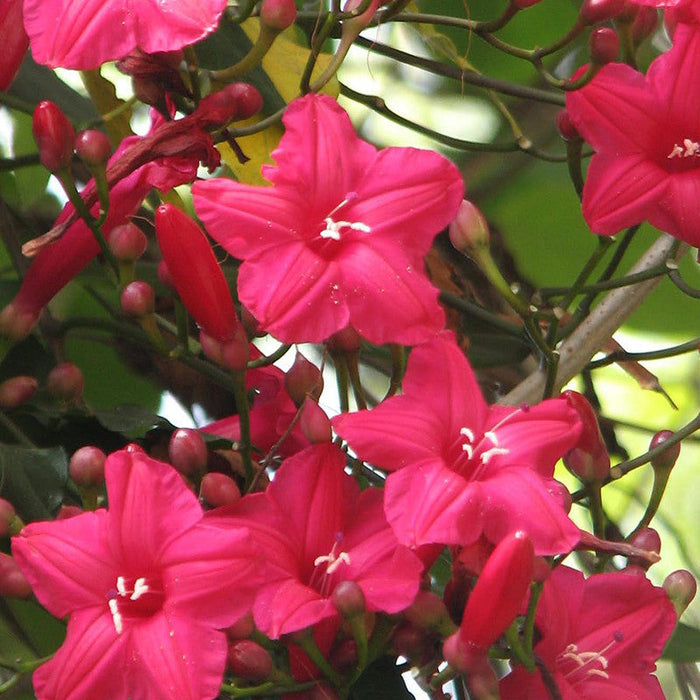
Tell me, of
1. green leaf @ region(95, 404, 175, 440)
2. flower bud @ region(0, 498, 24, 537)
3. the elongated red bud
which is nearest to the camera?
the elongated red bud

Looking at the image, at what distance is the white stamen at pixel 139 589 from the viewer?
2.03 feet

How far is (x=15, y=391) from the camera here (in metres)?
0.80

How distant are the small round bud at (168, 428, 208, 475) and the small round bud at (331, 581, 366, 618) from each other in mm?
128

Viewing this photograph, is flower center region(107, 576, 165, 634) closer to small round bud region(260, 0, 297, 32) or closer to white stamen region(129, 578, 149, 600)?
white stamen region(129, 578, 149, 600)

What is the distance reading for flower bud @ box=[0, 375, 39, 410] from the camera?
802 mm

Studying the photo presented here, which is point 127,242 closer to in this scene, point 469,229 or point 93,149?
point 93,149

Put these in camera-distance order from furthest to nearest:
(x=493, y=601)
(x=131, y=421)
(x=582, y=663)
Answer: (x=131, y=421), (x=582, y=663), (x=493, y=601)

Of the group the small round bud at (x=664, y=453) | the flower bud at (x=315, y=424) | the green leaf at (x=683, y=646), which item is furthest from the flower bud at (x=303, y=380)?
the green leaf at (x=683, y=646)

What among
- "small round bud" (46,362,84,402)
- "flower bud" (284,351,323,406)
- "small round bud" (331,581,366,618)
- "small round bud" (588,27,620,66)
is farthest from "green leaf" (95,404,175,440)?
"small round bud" (588,27,620,66)

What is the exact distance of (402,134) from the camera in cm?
139

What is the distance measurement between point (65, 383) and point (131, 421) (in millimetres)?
58

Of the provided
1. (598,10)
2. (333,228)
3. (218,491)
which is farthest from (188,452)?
(598,10)

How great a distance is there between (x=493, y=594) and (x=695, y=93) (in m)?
0.33

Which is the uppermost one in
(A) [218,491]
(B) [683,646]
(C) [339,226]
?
(C) [339,226]
